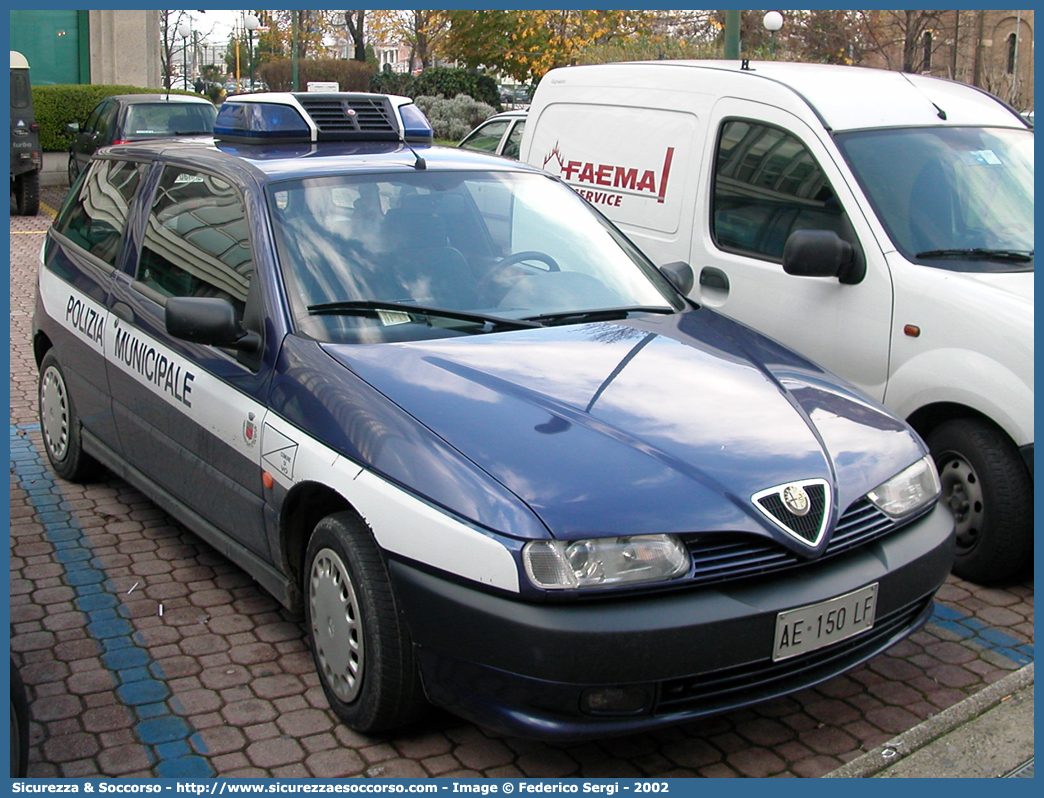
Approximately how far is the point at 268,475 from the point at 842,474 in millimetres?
1828

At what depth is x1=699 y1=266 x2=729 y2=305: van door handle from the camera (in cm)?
595

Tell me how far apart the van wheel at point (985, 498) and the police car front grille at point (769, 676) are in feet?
4.23

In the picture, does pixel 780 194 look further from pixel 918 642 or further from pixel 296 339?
pixel 296 339

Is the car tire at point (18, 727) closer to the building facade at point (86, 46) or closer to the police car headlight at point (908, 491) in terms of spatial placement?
the police car headlight at point (908, 491)

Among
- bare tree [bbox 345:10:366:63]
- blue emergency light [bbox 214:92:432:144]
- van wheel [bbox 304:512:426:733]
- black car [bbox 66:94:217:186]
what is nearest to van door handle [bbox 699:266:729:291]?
blue emergency light [bbox 214:92:432:144]

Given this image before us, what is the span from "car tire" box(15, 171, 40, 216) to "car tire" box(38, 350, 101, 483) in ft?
39.8

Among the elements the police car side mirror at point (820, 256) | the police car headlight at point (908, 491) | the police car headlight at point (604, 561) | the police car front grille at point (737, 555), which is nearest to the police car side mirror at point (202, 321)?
the police car headlight at point (604, 561)

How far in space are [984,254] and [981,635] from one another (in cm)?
172

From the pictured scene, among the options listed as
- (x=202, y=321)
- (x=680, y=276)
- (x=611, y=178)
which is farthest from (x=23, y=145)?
(x=202, y=321)

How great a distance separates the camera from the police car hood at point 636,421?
10.5 ft

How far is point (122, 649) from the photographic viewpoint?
422 cm

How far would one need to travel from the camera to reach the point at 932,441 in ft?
16.3

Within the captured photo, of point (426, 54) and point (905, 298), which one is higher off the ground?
point (426, 54)

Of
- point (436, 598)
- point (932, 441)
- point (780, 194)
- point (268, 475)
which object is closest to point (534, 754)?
point (436, 598)
